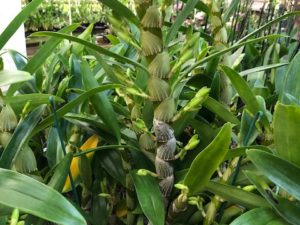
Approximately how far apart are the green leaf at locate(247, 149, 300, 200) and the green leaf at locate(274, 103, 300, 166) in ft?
0.05

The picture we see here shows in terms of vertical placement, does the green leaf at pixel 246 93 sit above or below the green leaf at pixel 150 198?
above

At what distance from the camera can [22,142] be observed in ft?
1.49

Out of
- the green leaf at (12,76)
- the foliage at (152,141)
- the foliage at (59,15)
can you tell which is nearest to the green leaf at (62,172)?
the foliage at (152,141)

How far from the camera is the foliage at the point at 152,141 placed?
39 cm

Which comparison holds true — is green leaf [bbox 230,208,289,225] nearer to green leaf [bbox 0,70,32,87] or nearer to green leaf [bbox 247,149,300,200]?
green leaf [bbox 247,149,300,200]

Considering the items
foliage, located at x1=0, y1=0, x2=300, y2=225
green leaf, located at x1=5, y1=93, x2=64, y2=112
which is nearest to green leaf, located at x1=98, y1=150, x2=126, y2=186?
foliage, located at x1=0, y1=0, x2=300, y2=225

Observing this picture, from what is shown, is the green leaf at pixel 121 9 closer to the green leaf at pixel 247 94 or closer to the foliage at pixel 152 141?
the foliage at pixel 152 141

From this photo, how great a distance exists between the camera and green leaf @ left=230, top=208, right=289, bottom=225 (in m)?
0.39

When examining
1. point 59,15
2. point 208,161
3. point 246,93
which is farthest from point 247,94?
point 59,15

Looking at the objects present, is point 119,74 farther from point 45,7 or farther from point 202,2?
point 45,7

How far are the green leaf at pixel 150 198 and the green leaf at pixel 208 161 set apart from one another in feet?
0.13

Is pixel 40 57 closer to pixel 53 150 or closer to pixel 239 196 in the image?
pixel 53 150

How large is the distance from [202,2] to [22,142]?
32 cm

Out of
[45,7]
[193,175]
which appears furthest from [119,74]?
[45,7]
